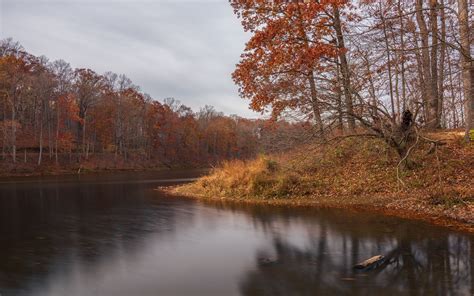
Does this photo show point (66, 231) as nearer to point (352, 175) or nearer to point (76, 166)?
point (352, 175)

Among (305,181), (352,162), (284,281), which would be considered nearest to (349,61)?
(352,162)

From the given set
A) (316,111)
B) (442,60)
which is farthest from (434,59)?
(316,111)

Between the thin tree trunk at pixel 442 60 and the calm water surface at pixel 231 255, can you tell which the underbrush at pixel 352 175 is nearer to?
the thin tree trunk at pixel 442 60

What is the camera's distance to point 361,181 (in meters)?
15.9

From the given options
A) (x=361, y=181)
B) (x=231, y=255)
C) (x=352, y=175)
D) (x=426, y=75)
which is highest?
(x=426, y=75)

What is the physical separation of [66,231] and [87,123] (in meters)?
57.1

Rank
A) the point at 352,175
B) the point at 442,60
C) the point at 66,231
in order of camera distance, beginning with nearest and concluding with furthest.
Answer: the point at 66,231 → the point at 442,60 → the point at 352,175

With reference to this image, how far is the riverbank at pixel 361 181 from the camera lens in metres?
11.7

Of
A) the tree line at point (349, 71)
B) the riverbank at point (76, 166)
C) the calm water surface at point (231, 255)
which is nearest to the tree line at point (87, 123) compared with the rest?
the riverbank at point (76, 166)

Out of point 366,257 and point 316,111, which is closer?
point 366,257

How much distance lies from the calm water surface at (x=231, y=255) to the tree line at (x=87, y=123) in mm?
25310

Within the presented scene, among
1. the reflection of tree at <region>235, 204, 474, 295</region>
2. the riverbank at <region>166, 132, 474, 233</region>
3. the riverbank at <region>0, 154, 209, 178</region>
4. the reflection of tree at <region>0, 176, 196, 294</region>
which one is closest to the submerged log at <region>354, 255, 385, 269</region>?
the reflection of tree at <region>235, 204, 474, 295</region>

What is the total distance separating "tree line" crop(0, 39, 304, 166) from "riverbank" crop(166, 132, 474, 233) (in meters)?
17.5

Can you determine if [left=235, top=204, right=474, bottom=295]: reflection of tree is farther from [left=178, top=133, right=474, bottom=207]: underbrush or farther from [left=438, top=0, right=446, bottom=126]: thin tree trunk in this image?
[left=438, top=0, right=446, bottom=126]: thin tree trunk
